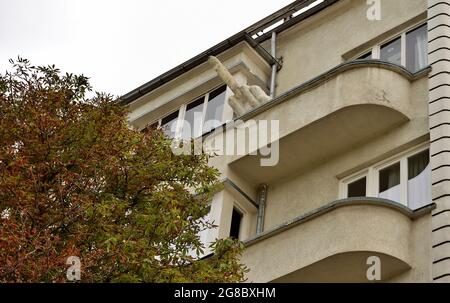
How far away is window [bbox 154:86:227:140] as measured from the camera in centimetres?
2705

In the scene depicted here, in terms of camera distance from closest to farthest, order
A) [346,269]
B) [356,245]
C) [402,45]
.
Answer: [356,245], [346,269], [402,45]

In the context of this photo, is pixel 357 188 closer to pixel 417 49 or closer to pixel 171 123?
pixel 417 49

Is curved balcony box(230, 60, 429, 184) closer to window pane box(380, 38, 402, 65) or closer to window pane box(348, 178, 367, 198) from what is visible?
window pane box(348, 178, 367, 198)

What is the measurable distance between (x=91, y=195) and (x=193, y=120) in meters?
11.3

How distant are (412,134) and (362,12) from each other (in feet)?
17.5

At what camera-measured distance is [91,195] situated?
1680 cm

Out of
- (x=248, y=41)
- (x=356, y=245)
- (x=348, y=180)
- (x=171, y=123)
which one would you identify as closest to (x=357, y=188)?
(x=348, y=180)

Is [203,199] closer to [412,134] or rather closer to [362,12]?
[412,134]

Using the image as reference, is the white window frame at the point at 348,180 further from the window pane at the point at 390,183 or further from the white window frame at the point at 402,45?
the white window frame at the point at 402,45

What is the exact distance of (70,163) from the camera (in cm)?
1720

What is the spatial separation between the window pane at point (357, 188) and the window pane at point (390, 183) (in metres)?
0.47

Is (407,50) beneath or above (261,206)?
above

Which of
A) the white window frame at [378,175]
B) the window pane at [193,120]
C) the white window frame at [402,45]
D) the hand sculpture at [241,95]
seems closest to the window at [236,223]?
the hand sculpture at [241,95]
